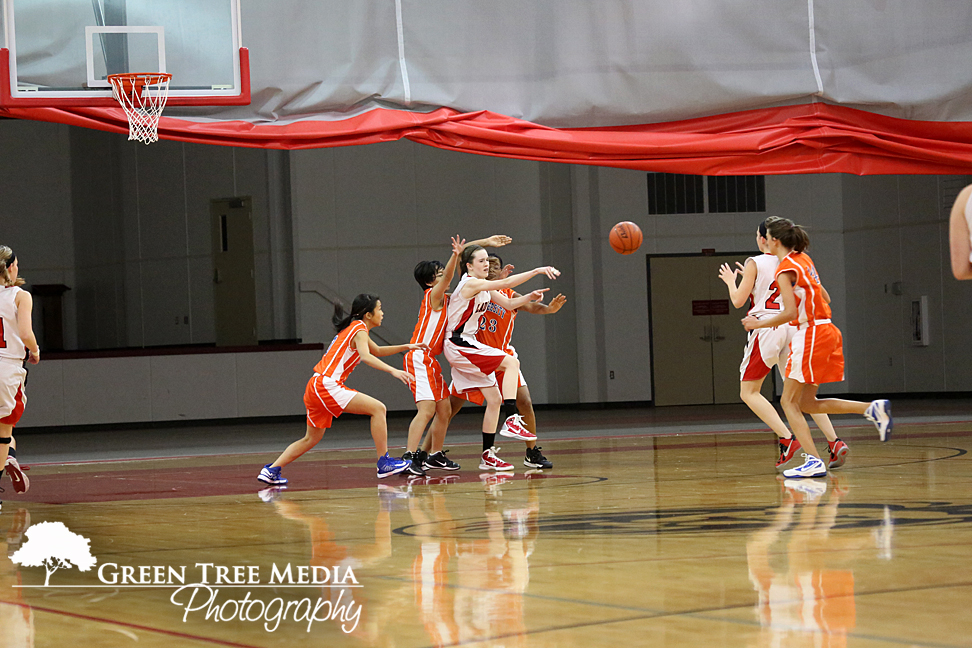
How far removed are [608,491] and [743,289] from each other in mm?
1855

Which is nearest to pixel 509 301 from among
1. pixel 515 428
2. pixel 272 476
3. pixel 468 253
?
pixel 468 253

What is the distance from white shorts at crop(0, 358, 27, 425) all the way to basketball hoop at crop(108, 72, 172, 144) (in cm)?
298

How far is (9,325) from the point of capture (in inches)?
268

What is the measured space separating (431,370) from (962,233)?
15.9 feet

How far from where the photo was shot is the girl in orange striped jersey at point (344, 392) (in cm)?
755

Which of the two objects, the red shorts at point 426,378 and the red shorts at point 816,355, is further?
the red shorts at point 426,378

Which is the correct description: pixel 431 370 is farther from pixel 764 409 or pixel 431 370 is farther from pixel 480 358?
pixel 764 409

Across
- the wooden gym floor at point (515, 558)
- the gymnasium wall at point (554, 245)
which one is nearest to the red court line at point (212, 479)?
the wooden gym floor at point (515, 558)

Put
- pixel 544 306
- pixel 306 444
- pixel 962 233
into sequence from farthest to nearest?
1. pixel 544 306
2. pixel 306 444
3. pixel 962 233

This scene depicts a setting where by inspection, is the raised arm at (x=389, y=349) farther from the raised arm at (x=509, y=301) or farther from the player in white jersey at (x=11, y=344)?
the player in white jersey at (x=11, y=344)

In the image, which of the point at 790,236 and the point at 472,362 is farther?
the point at 472,362

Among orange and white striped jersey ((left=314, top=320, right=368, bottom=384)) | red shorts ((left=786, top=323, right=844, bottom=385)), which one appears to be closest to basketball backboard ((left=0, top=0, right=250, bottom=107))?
orange and white striped jersey ((left=314, top=320, right=368, bottom=384))

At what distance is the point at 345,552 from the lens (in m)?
4.64

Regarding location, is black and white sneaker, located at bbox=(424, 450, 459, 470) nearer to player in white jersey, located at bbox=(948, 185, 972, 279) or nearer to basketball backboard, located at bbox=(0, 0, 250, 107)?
basketball backboard, located at bbox=(0, 0, 250, 107)
